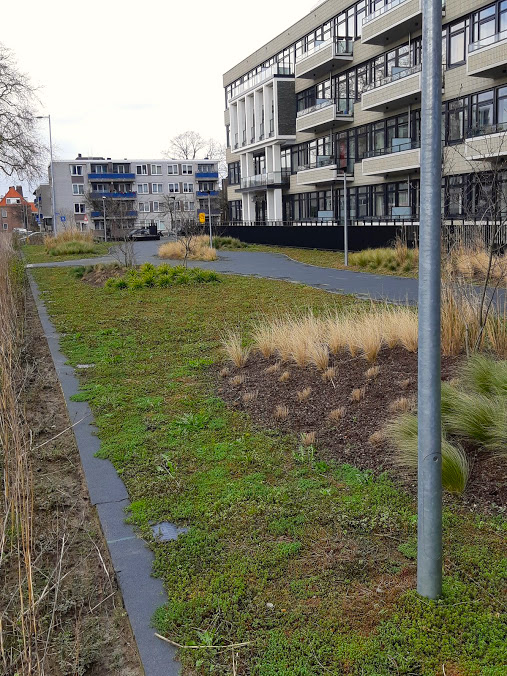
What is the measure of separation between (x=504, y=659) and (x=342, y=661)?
680 mm

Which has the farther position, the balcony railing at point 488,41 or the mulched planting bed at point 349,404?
the balcony railing at point 488,41

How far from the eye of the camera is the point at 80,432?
6156 millimetres

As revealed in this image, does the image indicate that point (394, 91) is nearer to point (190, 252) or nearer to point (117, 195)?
point (190, 252)

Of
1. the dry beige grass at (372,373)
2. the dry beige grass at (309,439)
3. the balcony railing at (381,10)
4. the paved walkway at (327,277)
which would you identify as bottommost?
the dry beige grass at (309,439)

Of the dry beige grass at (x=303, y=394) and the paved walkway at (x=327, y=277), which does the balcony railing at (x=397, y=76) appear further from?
the dry beige grass at (x=303, y=394)

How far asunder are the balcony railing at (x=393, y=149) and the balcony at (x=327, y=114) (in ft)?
11.6

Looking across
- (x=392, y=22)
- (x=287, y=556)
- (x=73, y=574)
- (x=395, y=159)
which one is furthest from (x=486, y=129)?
(x=73, y=574)

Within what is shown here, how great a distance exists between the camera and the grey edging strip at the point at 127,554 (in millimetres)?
3014

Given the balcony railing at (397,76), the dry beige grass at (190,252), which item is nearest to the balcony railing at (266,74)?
the balcony railing at (397,76)

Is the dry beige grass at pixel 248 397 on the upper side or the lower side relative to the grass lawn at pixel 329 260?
lower

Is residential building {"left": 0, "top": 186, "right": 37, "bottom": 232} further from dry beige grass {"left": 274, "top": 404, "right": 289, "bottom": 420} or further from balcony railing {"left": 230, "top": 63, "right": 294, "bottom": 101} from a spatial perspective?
dry beige grass {"left": 274, "top": 404, "right": 289, "bottom": 420}

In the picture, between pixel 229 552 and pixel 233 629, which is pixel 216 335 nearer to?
pixel 229 552

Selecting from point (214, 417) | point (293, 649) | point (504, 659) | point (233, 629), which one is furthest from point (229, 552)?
point (214, 417)

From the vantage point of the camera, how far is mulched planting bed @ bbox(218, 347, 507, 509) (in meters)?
4.67
